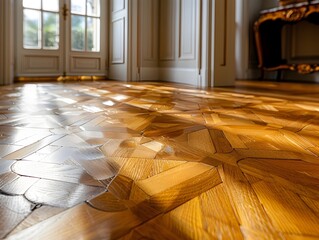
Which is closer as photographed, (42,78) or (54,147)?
(54,147)

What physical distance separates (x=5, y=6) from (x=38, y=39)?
0.64 meters

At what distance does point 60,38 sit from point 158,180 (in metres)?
3.06

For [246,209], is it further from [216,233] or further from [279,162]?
[279,162]

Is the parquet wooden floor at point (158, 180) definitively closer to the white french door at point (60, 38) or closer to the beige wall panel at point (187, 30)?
the beige wall panel at point (187, 30)

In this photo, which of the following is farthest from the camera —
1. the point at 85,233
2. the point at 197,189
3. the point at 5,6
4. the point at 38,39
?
the point at 38,39

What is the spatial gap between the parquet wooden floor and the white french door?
2404mm

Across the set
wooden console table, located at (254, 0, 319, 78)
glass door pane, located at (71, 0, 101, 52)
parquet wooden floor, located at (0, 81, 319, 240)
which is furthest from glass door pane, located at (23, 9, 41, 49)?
parquet wooden floor, located at (0, 81, 319, 240)

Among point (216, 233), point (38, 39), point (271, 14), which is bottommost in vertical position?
point (216, 233)

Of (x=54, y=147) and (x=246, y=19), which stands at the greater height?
(x=246, y=19)

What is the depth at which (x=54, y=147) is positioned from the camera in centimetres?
63

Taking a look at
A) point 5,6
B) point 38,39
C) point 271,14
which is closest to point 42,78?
point 38,39

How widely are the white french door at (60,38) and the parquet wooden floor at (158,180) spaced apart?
2.40 metres

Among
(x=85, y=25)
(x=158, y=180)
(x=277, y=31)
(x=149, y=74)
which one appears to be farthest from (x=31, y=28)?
(x=158, y=180)

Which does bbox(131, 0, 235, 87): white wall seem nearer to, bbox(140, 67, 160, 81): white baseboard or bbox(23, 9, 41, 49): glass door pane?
bbox(140, 67, 160, 81): white baseboard
